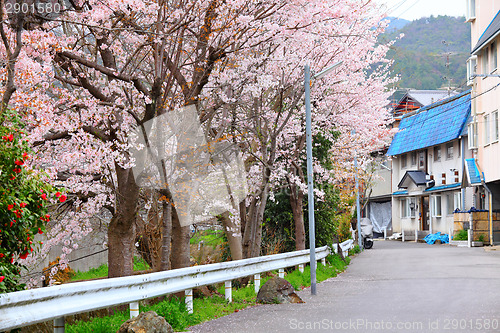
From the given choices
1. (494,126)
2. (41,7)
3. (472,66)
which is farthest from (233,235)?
(472,66)

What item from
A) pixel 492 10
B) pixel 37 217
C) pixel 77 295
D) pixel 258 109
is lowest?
pixel 77 295

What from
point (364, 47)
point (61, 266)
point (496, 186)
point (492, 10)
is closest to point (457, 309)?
point (61, 266)

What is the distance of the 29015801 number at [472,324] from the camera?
9.05 metres

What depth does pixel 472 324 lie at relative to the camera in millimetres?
9391

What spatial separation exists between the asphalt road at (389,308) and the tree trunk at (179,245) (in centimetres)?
283

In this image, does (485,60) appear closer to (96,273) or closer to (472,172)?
(472,172)

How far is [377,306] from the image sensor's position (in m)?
11.9

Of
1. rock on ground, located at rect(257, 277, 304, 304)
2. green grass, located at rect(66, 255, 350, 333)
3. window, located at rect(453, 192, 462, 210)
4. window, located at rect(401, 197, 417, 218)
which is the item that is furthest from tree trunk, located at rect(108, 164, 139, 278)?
window, located at rect(401, 197, 417, 218)

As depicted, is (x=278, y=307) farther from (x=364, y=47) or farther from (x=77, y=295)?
(x=364, y=47)

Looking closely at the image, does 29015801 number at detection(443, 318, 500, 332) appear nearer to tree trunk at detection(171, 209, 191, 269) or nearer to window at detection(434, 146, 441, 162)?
tree trunk at detection(171, 209, 191, 269)

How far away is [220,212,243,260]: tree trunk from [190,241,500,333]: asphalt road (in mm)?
3072

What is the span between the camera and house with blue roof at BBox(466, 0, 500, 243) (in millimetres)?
34250

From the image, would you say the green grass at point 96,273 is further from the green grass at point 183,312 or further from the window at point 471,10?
the window at point 471,10

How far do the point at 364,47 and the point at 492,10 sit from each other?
1813 cm
